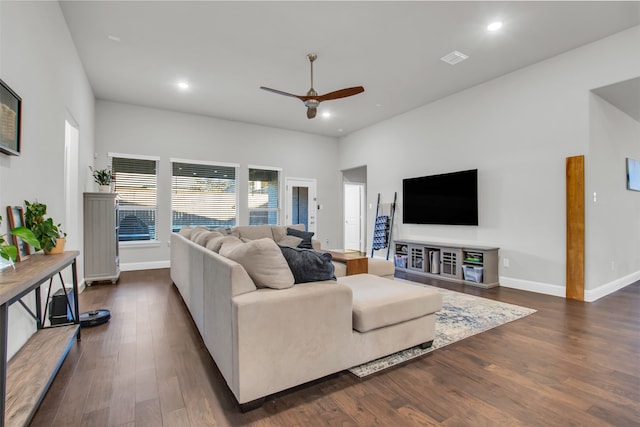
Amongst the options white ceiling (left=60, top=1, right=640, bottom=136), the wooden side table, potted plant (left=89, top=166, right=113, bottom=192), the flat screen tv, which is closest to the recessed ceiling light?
white ceiling (left=60, top=1, right=640, bottom=136)

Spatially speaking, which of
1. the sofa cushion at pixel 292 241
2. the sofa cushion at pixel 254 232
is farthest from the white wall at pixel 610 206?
the sofa cushion at pixel 254 232

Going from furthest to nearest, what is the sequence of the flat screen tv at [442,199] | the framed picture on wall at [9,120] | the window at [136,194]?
the window at [136,194] < the flat screen tv at [442,199] < the framed picture on wall at [9,120]

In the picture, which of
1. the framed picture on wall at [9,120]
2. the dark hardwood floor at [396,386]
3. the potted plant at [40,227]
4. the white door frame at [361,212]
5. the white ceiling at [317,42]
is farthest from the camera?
the white door frame at [361,212]

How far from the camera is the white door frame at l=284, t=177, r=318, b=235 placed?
763 cm

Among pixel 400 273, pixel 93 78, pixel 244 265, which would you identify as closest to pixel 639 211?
pixel 400 273

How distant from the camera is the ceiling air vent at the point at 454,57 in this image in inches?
158

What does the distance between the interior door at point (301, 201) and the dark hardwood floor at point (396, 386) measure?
16.1 feet

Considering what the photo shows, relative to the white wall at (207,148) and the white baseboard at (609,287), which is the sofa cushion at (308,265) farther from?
the white wall at (207,148)

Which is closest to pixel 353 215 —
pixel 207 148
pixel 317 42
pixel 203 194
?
pixel 203 194

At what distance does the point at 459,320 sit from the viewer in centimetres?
312

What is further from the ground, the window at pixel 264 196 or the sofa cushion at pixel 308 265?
the window at pixel 264 196

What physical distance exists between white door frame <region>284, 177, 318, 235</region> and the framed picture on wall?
562 cm

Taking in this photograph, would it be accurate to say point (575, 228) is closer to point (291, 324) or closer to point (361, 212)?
point (291, 324)

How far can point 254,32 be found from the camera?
140 inches
